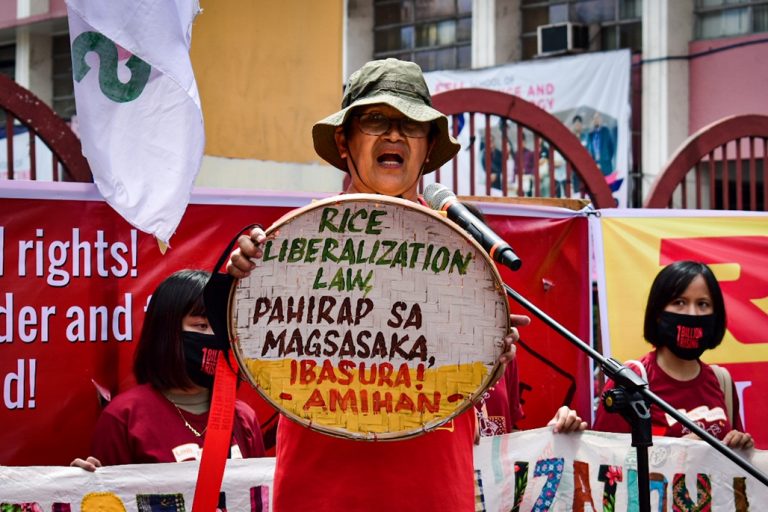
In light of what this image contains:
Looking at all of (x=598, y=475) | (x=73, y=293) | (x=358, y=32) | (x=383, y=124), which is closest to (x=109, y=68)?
(x=73, y=293)

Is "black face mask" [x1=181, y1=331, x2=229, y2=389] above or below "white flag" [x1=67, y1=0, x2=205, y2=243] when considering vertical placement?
below

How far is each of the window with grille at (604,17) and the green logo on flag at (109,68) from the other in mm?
9151

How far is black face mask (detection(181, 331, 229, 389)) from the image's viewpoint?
346 centimetres

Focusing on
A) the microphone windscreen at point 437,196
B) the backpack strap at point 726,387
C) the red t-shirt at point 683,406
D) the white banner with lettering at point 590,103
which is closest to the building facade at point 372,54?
the white banner with lettering at point 590,103

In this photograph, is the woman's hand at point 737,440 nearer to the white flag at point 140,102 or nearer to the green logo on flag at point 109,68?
the white flag at point 140,102

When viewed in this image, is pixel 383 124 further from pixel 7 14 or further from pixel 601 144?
pixel 7 14

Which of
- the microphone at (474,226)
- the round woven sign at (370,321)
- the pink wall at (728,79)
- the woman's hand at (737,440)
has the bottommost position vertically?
the woman's hand at (737,440)

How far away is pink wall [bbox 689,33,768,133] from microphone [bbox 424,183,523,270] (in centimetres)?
905

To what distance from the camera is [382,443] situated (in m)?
2.29

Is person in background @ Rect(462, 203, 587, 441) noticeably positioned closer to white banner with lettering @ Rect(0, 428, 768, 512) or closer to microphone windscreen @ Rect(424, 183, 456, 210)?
white banner with lettering @ Rect(0, 428, 768, 512)

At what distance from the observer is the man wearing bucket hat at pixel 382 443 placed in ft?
7.41

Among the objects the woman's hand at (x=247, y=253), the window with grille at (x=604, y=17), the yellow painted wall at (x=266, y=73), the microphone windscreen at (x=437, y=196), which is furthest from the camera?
the window with grille at (x=604, y=17)

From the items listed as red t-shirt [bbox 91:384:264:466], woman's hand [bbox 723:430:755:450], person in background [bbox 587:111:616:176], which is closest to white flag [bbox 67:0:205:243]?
red t-shirt [bbox 91:384:264:466]

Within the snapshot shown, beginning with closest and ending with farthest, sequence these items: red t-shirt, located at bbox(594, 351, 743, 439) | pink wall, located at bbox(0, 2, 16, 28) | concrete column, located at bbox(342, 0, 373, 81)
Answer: red t-shirt, located at bbox(594, 351, 743, 439), pink wall, located at bbox(0, 2, 16, 28), concrete column, located at bbox(342, 0, 373, 81)
